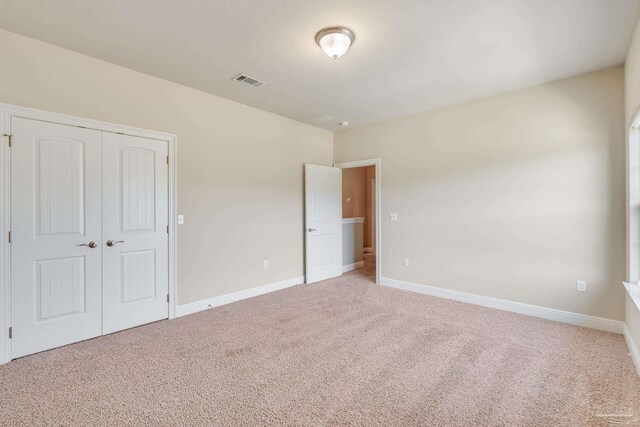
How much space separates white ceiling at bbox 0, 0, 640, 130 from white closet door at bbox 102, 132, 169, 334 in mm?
894

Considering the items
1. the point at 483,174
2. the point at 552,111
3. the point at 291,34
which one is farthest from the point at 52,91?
the point at 552,111

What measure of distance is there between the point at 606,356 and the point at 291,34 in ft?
12.3

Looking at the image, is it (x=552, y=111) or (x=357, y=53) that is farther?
(x=552, y=111)

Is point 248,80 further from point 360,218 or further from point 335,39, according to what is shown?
point 360,218

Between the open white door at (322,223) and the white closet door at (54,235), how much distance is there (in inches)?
111

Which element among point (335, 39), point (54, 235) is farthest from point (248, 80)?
point (54, 235)

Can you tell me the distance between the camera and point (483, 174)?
373 centimetres

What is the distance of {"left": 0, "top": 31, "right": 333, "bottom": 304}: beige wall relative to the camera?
2613mm

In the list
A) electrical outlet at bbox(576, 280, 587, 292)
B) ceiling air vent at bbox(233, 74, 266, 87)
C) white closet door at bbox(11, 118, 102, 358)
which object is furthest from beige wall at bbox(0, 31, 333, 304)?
electrical outlet at bbox(576, 280, 587, 292)

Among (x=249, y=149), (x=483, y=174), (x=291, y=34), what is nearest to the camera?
(x=291, y=34)

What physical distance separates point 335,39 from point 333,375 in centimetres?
262

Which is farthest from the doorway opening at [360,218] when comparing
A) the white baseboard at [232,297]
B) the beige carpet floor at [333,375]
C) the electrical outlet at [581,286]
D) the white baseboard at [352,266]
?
the electrical outlet at [581,286]

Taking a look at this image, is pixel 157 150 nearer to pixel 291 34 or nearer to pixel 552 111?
pixel 291 34

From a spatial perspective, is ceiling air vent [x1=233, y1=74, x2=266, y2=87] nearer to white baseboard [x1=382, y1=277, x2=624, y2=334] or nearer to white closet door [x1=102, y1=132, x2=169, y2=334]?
white closet door [x1=102, y1=132, x2=169, y2=334]
